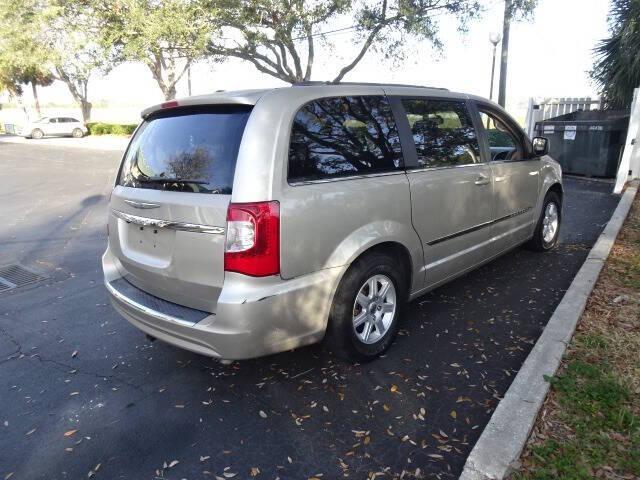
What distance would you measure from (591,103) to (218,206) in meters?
14.0

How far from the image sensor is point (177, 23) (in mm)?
14938

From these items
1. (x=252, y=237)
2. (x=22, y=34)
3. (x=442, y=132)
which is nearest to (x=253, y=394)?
(x=252, y=237)

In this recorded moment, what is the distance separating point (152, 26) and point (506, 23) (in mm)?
10788

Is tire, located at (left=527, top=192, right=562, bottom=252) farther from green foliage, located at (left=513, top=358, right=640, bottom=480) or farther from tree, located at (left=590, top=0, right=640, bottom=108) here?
tree, located at (left=590, top=0, right=640, bottom=108)

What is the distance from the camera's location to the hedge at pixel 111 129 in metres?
32.2

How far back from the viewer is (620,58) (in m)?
12.2

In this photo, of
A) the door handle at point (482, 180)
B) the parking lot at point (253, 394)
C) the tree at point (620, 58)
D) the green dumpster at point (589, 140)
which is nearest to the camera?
the parking lot at point (253, 394)

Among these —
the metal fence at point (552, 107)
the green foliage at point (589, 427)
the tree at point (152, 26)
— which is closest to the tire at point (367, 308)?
the green foliage at point (589, 427)

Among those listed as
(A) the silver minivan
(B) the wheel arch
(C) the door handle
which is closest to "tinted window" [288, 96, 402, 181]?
(A) the silver minivan

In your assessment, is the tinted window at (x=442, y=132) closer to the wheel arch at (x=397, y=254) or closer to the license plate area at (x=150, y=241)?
the wheel arch at (x=397, y=254)

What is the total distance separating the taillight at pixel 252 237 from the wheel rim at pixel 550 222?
4.04m

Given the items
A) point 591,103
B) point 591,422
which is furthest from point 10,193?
point 591,103

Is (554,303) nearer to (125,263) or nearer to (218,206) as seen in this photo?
(218,206)

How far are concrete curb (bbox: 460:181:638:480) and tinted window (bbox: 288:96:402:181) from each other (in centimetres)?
157
